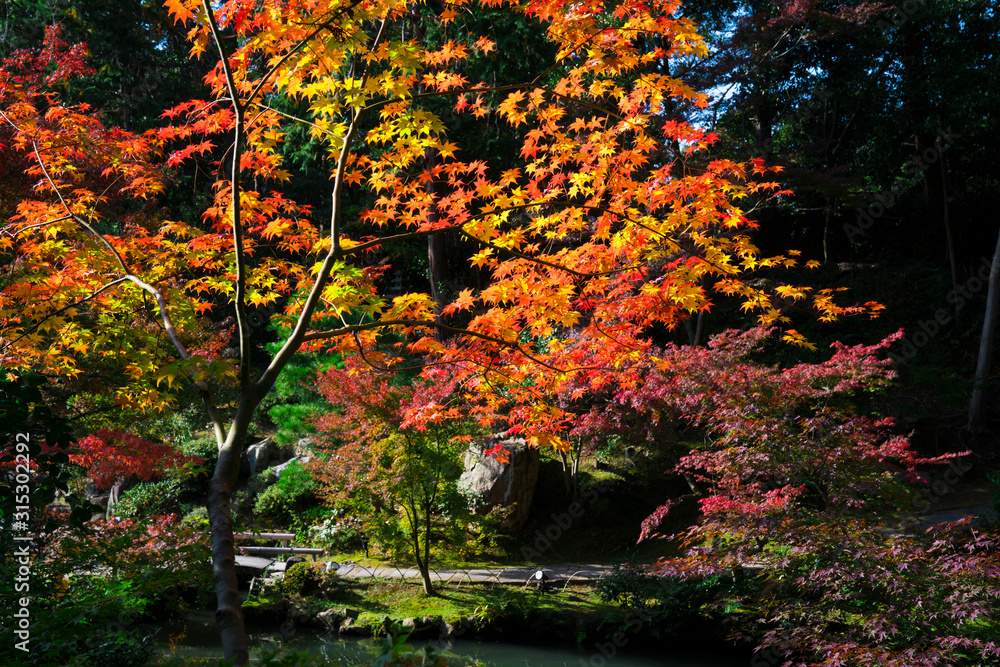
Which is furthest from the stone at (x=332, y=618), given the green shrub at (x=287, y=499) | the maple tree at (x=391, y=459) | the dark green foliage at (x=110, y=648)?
the green shrub at (x=287, y=499)

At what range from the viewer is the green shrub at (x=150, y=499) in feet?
32.1

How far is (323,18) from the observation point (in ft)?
10.1

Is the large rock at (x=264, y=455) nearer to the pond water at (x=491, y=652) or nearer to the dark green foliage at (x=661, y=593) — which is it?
the pond water at (x=491, y=652)

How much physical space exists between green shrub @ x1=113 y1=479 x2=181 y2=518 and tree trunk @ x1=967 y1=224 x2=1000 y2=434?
1292cm

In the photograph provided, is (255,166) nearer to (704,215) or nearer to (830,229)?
(704,215)

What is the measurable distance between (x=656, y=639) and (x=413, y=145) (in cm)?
526

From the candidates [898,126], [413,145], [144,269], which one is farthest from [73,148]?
[898,126]

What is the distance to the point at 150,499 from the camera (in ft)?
33.3

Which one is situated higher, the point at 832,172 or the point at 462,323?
the point at 832,172

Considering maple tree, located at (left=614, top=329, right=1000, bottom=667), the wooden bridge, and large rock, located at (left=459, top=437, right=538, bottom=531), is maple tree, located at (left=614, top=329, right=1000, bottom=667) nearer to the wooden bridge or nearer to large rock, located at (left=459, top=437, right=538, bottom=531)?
large rock, located at (left=459, top=437, right=538, bottom=531)

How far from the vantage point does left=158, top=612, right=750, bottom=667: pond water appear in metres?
6.08

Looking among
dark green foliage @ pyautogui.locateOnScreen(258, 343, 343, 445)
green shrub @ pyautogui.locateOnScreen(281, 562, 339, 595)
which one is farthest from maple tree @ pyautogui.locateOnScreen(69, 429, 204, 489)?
dark green foliage @ pyautogui.locateOnScreen(258, 343, 343, 445)

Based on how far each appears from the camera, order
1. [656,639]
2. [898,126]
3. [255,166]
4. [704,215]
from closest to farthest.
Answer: [704,215] → [255,166] → [656,639] → [898,126]

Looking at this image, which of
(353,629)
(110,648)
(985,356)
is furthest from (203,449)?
(985,356)
